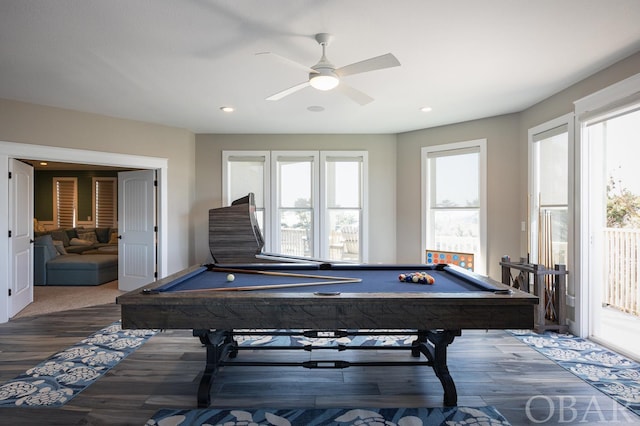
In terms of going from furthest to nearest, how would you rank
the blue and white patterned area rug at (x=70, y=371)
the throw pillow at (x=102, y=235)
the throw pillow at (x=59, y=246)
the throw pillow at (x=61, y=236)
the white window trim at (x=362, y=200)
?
the throw pillow at (x=102, y=235) < the throw pillow at (x=61, y=236) < the throw pillow at (x=59, y=246) < the white window trim at (x=362, y=200) < the blue and white patterned area rug at (x=70, y=371)

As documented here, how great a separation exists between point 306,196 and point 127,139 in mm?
2695

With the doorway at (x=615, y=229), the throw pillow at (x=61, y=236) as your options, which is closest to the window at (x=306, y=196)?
the doorway at (x=615, y=229)

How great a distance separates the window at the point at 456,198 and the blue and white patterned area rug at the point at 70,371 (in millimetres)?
4012

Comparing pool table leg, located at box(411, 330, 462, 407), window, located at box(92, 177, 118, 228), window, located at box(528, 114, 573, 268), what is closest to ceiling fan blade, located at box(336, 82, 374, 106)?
pool table leg, located at box(411, 330, 462, 407)

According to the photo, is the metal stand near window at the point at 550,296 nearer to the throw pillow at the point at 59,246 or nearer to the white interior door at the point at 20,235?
the white interior door at the point at 20,235

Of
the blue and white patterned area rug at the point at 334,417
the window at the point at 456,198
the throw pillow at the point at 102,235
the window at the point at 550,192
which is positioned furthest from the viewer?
the throw pillow at the point at 102,235

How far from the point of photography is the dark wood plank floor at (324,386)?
7.09 feet

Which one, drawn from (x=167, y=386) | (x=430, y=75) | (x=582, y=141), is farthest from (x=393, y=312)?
(x=582, y=141)

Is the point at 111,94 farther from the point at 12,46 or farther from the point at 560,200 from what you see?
the point at 560,200

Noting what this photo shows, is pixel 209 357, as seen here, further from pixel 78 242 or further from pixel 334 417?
pixel 78 242

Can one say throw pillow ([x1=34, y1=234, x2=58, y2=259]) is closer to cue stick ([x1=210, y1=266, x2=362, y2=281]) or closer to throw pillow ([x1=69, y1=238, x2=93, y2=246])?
throw pillow ([x1=69, y1=238, x2=93, y2=246])

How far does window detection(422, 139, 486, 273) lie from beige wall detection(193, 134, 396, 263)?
2.06ft

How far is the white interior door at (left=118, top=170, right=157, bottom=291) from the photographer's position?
5.32 m

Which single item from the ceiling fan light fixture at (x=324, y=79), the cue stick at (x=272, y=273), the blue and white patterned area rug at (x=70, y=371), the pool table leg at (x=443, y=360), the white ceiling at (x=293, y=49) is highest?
the white ceiling at (x=293, y=49)
